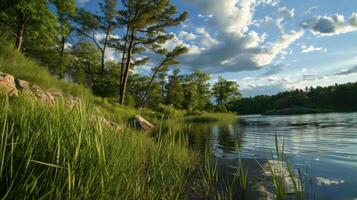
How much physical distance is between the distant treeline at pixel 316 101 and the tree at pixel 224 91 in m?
12.7

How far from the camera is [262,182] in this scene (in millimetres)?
4605

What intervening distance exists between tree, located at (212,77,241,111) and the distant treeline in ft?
41.7

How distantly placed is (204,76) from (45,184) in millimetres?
57973

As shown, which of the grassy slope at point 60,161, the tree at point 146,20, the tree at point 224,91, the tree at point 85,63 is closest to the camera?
the grassy slope at point 60,161

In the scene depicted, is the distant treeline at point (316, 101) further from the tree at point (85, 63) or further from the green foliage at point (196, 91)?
the tree at point (85, 63)

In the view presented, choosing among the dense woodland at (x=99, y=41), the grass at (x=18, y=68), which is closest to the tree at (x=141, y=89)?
the dense woodland at (x=99, y=41)

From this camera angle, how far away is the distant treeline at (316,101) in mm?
86062

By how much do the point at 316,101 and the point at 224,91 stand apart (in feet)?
150

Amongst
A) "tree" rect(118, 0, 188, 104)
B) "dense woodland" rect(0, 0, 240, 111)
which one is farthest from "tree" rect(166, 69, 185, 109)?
"tree" rect(118, 0, 188, 104)

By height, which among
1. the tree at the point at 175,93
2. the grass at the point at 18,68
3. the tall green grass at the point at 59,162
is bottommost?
the tall green grass at the point at 59,162

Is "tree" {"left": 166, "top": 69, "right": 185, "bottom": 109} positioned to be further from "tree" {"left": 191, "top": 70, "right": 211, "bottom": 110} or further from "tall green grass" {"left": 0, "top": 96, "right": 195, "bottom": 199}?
"tall green grass" {"left": 0, "top": 96, "right": 195, "bottom": 199}

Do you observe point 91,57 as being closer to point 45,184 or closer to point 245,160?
point 245,160

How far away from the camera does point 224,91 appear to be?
218 feet

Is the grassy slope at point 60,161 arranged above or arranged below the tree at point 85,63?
below
